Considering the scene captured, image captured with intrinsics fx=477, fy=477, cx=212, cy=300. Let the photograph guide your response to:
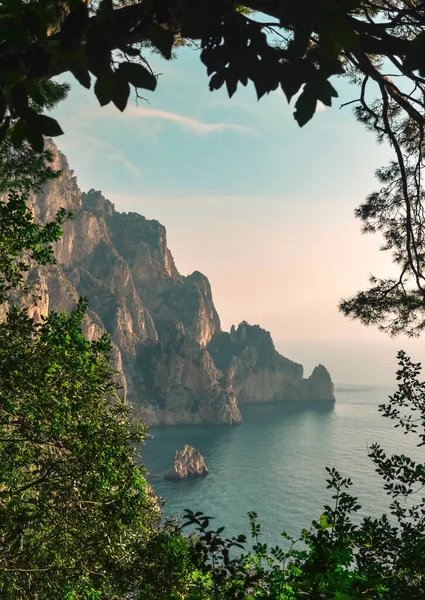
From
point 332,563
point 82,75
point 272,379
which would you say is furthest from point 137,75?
point 272,379

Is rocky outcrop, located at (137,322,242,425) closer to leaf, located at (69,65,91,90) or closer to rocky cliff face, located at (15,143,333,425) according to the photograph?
rocky cliff face, located at (15,143,333,425)

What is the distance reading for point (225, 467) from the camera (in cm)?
7850

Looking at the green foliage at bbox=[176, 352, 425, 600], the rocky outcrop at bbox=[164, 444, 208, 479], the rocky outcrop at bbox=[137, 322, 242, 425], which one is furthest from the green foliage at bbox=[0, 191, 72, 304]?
the rocky outcrop at bbox=[137, 322, 242, 425]

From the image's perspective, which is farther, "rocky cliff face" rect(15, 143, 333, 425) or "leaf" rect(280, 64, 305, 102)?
"rocky cliff face" rect(15, 143, 333, 425)

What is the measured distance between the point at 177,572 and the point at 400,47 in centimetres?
504

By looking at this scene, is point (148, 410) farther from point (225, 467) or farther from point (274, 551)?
point (274, 551)

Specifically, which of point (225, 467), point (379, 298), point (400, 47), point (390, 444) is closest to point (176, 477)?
point (225, 467)

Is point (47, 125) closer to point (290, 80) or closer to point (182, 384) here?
point (290, 80)

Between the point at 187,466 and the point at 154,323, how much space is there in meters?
78.9

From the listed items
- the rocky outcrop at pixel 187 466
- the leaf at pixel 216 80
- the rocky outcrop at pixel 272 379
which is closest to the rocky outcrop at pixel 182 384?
the rocky outcrop at pixel 272 379

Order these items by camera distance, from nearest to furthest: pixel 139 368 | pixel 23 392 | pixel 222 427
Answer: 1. pixel 23 392
2. pixel 222 427
3. pixel 139 368

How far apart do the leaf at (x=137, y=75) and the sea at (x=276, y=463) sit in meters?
51.9

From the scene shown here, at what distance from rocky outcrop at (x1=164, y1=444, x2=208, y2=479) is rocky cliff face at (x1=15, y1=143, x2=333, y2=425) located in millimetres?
32360

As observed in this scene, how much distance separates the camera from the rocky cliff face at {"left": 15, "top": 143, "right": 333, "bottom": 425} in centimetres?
11775
